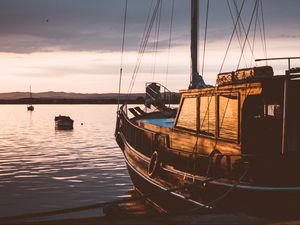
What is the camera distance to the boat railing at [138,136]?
17334 millimetres

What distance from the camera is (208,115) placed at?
13.2 m

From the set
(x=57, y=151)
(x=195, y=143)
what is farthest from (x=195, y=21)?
(x=57, y=151)

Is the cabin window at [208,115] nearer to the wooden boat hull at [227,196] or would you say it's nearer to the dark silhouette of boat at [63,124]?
the wooden boat hull at [227,196]

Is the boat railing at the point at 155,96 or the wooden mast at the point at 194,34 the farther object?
the boat railing at the point at 155,96

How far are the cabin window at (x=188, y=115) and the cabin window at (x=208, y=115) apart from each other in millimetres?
502

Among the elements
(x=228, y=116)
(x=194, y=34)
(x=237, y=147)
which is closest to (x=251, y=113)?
(x=228, y=116)

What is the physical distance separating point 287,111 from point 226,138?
2.07m

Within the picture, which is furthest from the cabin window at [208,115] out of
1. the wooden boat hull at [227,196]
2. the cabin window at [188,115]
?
the wooden boat hull at [227,196]

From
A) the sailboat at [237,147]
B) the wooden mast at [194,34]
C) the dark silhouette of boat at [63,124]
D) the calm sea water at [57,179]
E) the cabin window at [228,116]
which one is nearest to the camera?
the sailboat at [237,147]

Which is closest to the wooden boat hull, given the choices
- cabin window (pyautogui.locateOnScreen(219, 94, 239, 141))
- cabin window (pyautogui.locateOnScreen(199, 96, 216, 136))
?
cabin window (pyautogui.locateOnScreen(219, 94, 239, 141))

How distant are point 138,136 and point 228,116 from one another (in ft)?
25.4

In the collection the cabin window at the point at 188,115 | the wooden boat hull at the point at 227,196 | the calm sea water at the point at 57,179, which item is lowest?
the calm sea water at the point at 57,179

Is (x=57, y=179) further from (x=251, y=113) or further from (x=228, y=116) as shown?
(x=251, y=113)

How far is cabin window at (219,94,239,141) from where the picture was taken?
460 inches
